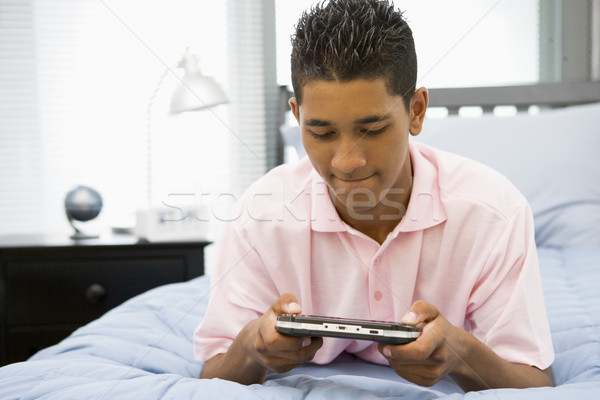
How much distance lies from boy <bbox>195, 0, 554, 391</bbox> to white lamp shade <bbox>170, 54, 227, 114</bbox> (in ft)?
3.12

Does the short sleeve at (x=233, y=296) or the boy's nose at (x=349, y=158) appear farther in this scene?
the short sleeve at (x=233, y=296)

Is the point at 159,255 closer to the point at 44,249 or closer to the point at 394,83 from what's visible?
the point at 44,249

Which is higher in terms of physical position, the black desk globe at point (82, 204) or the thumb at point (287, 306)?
the black desk globe at point (82, 204)

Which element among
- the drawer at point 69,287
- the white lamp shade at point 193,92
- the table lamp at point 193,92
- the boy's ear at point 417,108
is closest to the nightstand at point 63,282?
the drawer at point 69,287

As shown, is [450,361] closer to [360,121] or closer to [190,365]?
[360,121]

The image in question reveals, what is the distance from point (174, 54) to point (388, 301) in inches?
66.5

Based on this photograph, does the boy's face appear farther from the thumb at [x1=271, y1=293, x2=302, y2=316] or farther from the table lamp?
the table lamp

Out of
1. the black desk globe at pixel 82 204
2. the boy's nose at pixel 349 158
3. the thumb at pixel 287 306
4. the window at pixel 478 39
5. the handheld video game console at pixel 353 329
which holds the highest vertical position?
the window at pixel 478 39

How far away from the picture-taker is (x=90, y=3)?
2.30 m

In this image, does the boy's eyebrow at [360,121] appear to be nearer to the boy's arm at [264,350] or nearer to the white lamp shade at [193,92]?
the boy's arm at [264,350]

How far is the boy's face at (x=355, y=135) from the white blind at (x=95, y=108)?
1518 mm

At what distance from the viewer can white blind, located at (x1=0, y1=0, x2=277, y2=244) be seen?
2.30m

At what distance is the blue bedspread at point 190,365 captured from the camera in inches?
28.9

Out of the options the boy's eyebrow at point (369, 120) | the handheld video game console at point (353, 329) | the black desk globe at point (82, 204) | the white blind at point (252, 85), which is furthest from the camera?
the white blind at point (252, 85)
